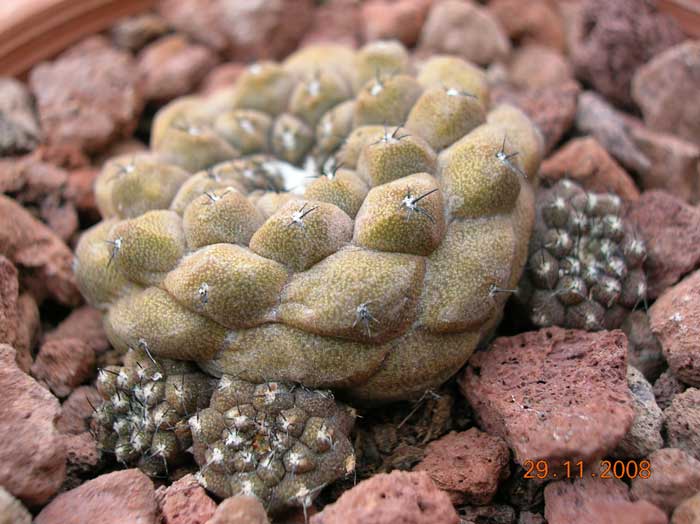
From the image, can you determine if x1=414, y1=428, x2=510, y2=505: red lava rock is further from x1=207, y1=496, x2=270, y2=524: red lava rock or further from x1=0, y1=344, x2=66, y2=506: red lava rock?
x1=0, y1=344, x2=66, y2=506: red lava rock

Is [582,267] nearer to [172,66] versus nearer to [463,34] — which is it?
[463,34]

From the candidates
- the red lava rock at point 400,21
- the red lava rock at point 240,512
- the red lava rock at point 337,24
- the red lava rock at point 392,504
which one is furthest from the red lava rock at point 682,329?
the red lava rock at point 337,24

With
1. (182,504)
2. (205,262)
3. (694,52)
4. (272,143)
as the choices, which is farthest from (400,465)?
(694,52)

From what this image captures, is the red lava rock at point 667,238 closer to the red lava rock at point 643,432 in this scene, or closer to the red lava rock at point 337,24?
the red lava rock at point 643,432

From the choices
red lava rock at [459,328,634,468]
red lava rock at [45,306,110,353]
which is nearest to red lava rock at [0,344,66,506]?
red lava rock at [45,306,110,353]

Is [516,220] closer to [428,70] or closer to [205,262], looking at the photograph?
[428,70]

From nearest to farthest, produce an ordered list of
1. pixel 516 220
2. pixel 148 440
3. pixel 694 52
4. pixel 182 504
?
pixel 182 504, pixel 148 440, pixel 516 220, pixel 694 52
